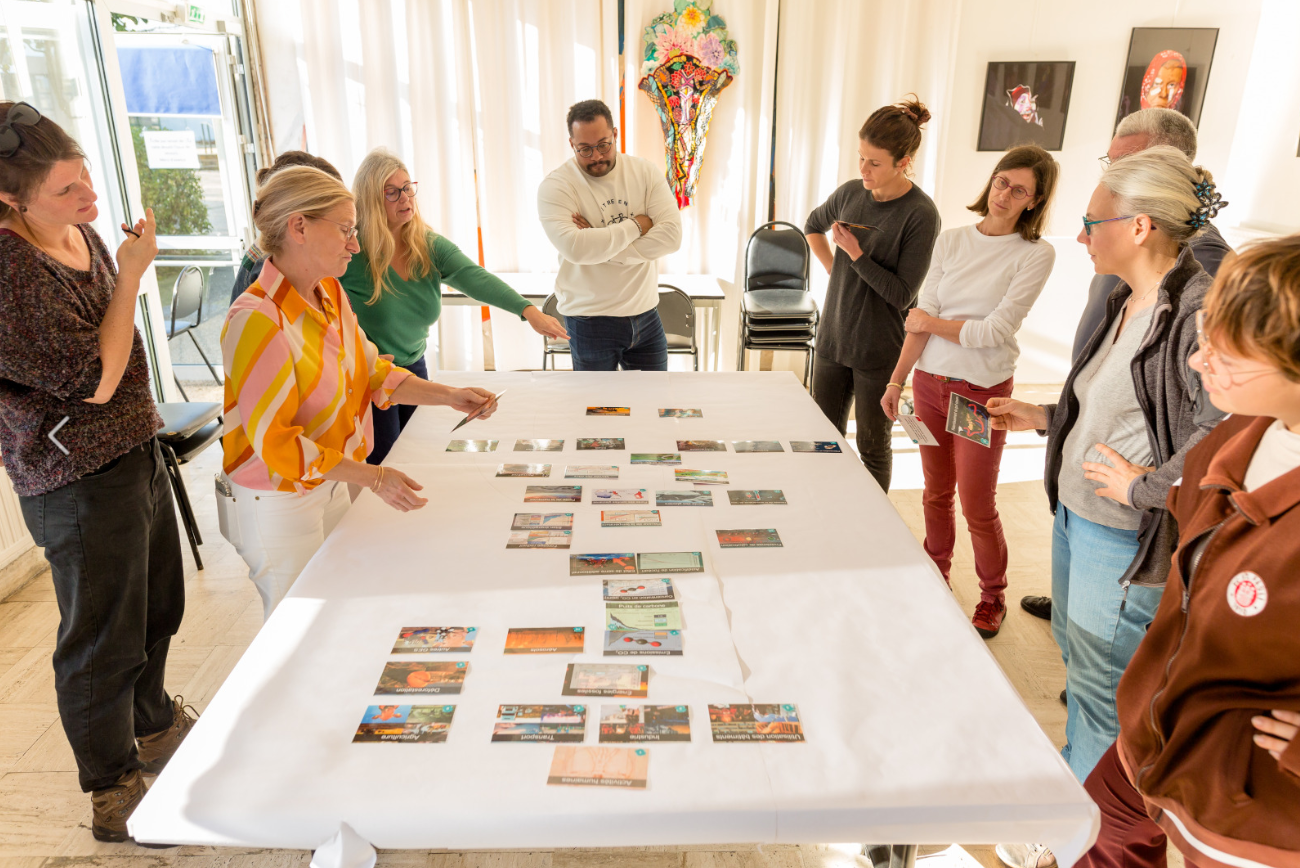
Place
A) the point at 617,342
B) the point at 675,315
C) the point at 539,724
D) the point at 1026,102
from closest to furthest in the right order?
1. the point at 539,724
2. the point at 617,342
3. the point at 675,315
4. the point at 1026,102

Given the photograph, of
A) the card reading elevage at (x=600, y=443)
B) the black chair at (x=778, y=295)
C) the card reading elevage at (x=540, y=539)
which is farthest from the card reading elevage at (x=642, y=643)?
the black chair at (x=778, y=295)

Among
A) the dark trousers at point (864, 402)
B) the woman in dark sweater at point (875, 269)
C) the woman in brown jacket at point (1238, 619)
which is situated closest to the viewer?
the woman in brown jacket at point (1238, 619)

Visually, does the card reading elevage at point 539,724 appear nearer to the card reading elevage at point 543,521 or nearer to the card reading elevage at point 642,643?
the card reading elevage at point 642,643

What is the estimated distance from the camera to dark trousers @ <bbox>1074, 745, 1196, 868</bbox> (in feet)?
4.51

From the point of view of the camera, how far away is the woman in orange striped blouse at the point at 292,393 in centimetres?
158

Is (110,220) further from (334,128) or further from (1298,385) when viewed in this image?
(1298,385)

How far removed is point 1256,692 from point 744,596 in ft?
2.45

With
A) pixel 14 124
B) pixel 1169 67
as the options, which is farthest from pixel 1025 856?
pixel 1169 67

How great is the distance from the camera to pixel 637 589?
4.94ft

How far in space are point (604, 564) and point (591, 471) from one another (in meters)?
0.46

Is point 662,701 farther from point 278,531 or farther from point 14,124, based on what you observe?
point 14,124

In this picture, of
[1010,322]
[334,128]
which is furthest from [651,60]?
[1010,322]

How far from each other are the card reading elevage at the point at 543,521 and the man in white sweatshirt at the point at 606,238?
1310 mm

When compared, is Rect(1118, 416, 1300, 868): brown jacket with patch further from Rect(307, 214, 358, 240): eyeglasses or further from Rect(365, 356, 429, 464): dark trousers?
Rect(365, 356, 429, 464): dark trousers
